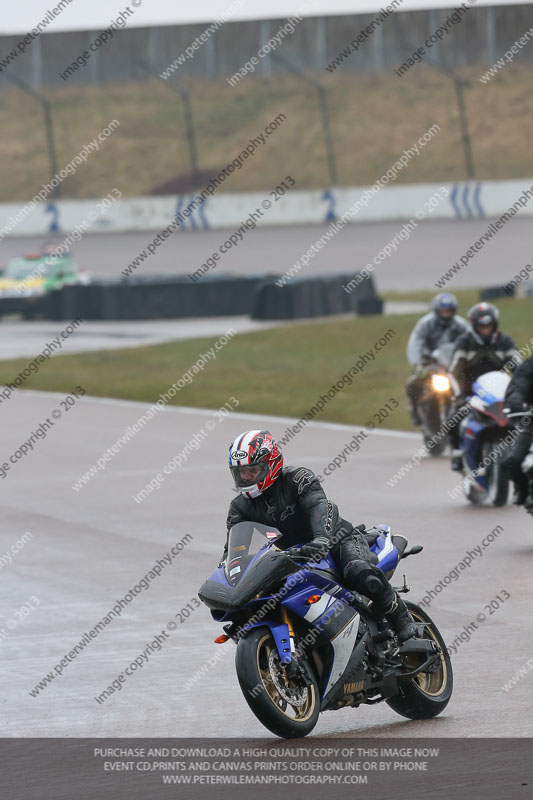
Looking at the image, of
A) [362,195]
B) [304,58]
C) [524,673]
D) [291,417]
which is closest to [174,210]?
[362,195]

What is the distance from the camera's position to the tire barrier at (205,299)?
38.3 metres

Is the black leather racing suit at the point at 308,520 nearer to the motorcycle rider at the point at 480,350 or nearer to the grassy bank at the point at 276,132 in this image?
the motorcycle rider at the point at 480,350

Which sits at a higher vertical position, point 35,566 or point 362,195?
point 35,566

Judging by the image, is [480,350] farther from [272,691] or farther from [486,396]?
[272,691]

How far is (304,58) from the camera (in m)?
95.1

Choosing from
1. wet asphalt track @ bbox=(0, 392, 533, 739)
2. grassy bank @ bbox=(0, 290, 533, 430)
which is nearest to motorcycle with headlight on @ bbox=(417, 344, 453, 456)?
wet asphalt track @ bbox=(0, 392, 533, 739)

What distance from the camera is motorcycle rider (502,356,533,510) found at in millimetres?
12375

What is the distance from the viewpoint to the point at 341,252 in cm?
4991

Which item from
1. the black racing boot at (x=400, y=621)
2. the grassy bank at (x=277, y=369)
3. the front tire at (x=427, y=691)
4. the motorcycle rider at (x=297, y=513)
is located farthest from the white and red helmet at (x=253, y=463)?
the grassy bank at (x=277, y=369)

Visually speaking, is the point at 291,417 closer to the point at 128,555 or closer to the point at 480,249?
the point at 128,555

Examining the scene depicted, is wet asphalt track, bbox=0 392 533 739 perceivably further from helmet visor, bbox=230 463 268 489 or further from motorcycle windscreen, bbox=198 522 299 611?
helmet visor, bbox=230 463 268 489

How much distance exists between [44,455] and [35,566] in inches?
285

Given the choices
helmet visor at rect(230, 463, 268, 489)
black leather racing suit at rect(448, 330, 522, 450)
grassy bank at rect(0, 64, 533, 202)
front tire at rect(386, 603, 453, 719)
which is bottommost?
grassy bank at rect(0, 64, 533, 202)

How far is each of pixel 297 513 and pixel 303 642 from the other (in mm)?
655
